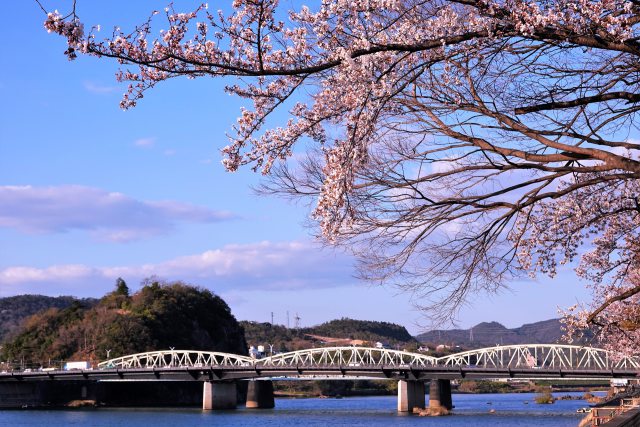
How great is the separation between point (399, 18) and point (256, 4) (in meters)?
1.61

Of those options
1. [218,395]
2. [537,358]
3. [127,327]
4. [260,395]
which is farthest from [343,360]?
[127,327]

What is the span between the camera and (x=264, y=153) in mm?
11641

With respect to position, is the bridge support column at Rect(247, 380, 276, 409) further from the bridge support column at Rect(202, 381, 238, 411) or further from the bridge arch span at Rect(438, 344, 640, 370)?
the bridge arch span at Rect(438, 344, 640, 370)

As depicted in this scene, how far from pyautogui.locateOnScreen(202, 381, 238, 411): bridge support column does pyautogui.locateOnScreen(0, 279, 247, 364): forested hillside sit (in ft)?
84.4

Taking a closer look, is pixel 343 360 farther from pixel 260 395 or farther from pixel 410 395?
pixel 410 395

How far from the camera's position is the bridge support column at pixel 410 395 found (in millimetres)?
85500

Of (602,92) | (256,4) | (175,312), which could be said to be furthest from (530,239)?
(175,312)

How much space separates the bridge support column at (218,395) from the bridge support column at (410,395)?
18.5 m

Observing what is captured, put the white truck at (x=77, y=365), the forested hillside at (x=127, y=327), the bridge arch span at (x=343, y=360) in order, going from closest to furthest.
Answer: the bridge arch span at (x=343, y=360) < the white truck at (x=77, y=365) < the forested hillside at (x=127, y=327)

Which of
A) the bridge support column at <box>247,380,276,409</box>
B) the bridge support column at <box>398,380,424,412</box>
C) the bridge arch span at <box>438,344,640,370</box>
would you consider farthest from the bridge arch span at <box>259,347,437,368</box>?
the bridge arch span at <box>438,344,640,370</box>

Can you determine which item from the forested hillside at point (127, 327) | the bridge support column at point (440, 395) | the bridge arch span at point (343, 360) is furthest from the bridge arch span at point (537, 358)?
the forested hillside at point (127, 327)

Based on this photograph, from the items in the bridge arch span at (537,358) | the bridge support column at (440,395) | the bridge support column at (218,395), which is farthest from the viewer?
the bridge support column at (218,395)

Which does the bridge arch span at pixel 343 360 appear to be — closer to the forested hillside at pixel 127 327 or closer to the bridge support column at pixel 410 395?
the bridge support column at pixel 410 395

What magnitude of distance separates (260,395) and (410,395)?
1912 cm
